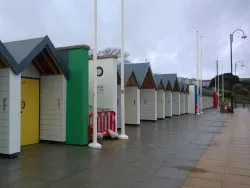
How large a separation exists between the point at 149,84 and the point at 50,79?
32.4ft

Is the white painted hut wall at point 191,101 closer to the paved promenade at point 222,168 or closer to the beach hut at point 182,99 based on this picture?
the beach hut at point 182,99

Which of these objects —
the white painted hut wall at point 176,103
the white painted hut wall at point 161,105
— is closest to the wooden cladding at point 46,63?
the white painted hut wall at point 161,105

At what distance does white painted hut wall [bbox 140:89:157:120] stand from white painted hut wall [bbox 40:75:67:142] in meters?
10.3

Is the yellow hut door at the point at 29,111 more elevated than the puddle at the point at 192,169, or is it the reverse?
the yellow hut door at the point at 29,111


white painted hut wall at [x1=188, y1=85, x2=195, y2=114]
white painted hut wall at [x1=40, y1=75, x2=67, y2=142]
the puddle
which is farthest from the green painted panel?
white painted hut wall at [x1=188, y1=85, x2=195, y2=114]

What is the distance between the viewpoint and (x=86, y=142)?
29.5ft

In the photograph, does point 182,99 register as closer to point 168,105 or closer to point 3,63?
point 168,105

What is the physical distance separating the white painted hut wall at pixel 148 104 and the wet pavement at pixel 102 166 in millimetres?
9613

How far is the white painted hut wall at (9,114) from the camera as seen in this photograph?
6.93 metres

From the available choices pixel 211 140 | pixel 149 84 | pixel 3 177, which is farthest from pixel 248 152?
pixel 149 84

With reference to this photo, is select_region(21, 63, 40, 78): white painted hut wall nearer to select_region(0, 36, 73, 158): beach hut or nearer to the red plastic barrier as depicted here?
select_region(0, 36, 73, 158): beach hut

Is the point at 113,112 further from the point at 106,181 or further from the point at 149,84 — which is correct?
the point at 149,84

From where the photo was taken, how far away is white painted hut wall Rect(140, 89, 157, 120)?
1878 cm

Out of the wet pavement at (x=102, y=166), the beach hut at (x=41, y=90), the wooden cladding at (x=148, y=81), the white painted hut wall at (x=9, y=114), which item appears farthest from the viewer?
the wooden cladding at (x=148, y=81)
